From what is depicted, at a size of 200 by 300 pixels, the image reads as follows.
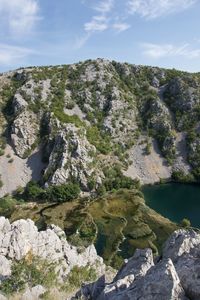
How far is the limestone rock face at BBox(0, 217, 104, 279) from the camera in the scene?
59.5 m

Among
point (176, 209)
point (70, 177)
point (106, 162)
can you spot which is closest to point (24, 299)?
point (176, 209)

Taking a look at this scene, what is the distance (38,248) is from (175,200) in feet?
248

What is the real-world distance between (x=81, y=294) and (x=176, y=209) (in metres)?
92.5

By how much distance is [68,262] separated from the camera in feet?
206

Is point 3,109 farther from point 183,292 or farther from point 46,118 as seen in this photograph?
point 183,292

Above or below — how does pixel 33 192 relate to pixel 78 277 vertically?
below

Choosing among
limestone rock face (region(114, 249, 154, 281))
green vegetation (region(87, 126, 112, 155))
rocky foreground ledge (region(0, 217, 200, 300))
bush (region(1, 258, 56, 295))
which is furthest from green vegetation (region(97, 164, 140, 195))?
limestone rock face (region(114, 249, 154, 281))

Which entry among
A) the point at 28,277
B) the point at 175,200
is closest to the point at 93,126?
the point at 175,200

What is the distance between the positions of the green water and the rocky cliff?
730 cm

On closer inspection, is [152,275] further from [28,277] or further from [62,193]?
[62,193]

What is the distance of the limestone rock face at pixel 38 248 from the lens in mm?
59469

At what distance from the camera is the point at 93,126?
568 ft

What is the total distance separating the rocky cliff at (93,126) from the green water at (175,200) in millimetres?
7298

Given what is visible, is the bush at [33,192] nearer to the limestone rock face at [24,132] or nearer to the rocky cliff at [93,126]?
the rocky cliff at [93,126]
